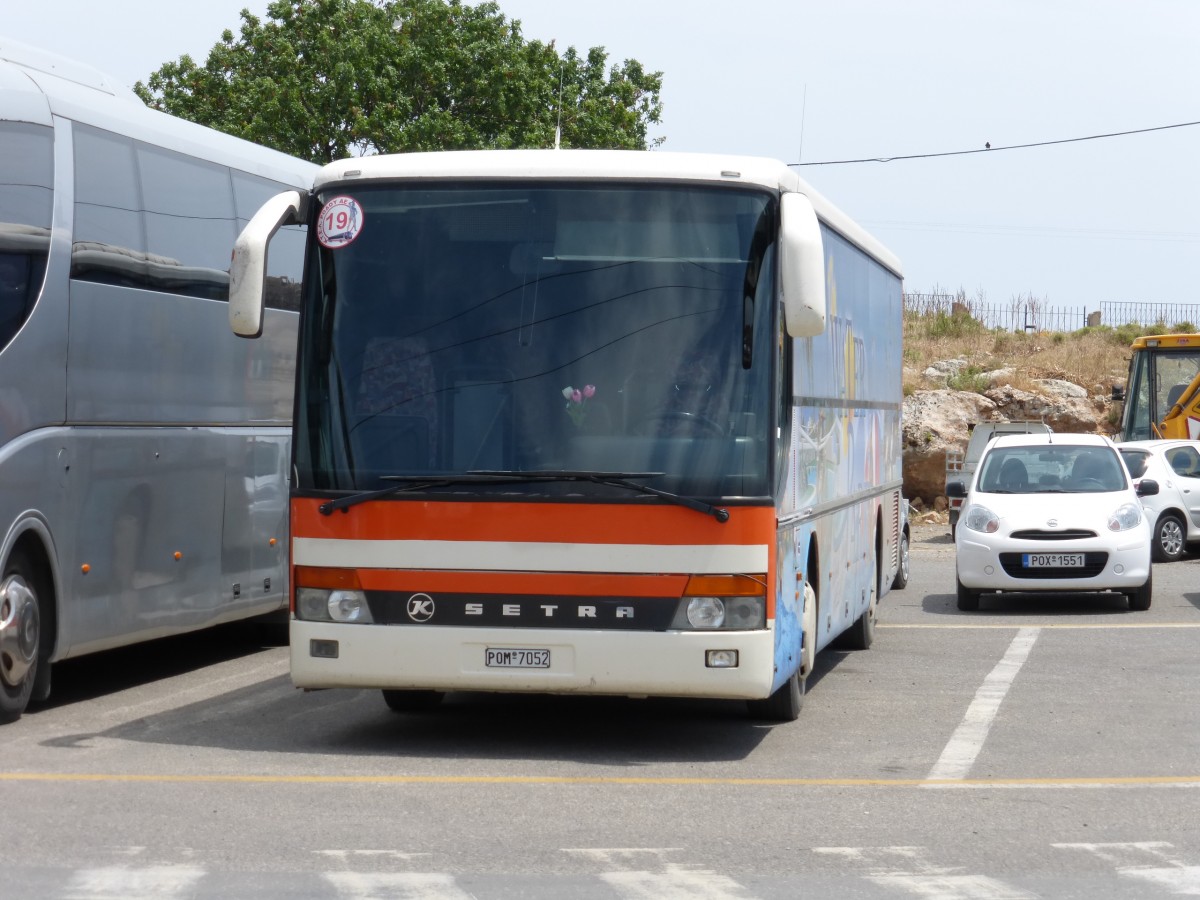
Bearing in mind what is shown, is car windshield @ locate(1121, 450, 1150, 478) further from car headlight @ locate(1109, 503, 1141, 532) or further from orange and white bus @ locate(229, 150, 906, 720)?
orange and white bus @ locate(229, 150, 906, 720)

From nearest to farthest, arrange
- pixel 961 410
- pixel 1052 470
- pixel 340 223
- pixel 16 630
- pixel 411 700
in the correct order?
1. pixel 340 223
2. pixel 16 630
3. pixel 411 700
4. pixel 1052 470
5. pixel 961 410

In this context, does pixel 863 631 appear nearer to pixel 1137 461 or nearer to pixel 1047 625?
pixel 1047 625

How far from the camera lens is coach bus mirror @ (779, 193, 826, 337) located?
28.6 feet

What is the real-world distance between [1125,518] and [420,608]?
1087 centimetres

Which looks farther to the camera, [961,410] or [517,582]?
[961,410]

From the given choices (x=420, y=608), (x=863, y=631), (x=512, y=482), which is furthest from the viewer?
(x=863, y=631)

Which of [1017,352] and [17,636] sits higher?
[1017,352]

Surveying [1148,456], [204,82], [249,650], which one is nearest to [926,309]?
[204,82]

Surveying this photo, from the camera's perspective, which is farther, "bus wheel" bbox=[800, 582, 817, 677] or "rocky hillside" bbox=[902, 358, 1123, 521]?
"rocky hillside" bbox=[902, 358, 1123, 521]

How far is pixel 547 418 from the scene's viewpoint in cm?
894

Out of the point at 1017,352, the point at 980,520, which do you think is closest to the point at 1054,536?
the point at 980,520

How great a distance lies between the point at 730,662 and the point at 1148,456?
1821cm

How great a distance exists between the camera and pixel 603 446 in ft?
29.2

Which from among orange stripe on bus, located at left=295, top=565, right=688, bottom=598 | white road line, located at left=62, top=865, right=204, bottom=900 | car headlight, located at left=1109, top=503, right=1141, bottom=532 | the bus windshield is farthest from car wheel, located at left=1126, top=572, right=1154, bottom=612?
white road line, located at left=62, top=865, right=204, bottom=900
